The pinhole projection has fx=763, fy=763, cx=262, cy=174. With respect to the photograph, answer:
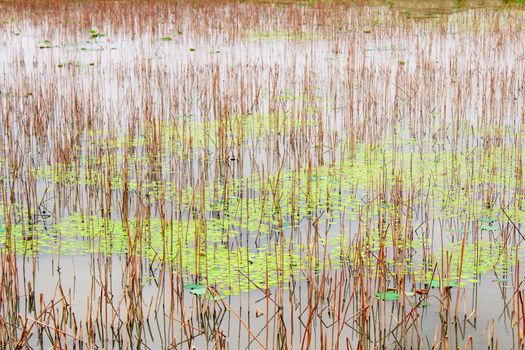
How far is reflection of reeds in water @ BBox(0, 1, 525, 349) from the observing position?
3.16 meters

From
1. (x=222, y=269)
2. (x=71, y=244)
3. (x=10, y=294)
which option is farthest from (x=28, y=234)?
(x=222, y=269)

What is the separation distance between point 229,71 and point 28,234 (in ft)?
17.8

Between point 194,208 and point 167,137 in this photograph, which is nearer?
point 194,208

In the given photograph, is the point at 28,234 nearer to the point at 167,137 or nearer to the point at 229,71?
the point at 167,137

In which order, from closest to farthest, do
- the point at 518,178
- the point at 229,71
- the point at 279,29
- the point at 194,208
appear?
the point at 194,208, the point at 518,178, the point at 229,71, the point at 279,29

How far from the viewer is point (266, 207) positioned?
15.3ft

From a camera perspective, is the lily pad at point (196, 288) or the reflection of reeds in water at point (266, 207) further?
the lily pad at point (196, 288)

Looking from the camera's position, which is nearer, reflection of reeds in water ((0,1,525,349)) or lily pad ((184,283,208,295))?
reflection of reeds in water ((0,1,525,349))

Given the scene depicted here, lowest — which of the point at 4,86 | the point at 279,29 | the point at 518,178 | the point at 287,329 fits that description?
the point at 287,329

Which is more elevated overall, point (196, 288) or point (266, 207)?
point (266, 207)

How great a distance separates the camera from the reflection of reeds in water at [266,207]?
10.4ft

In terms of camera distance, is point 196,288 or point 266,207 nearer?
point 196,288

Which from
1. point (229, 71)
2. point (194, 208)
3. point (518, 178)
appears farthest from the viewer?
point (229, 71)

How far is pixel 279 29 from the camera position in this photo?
14.1 metres
